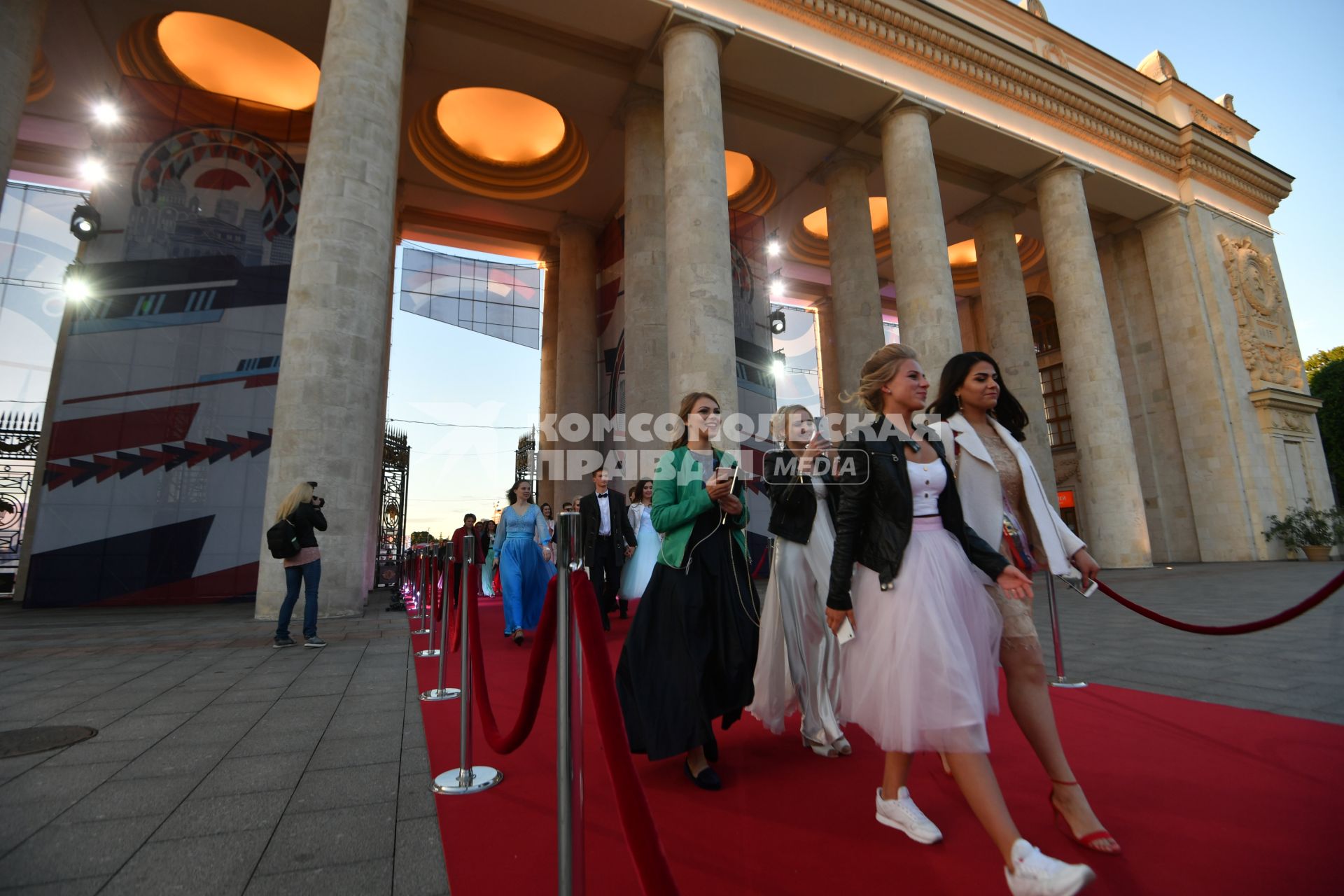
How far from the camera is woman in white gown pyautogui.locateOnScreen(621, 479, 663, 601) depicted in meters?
6.69

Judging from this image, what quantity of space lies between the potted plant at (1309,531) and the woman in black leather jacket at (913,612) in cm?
2127

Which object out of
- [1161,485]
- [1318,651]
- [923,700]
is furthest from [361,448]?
[1161,485]

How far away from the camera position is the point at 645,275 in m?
12.8

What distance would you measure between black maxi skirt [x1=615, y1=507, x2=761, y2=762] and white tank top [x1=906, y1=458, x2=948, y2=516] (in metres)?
1.04

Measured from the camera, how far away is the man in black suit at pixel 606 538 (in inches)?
293

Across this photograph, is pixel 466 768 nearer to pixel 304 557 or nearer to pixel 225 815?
pixel 225 815

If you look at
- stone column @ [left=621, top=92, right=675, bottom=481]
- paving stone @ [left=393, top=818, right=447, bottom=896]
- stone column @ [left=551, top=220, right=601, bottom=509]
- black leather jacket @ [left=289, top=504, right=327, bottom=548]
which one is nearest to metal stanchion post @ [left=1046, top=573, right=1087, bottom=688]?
paving stone @ [left=393, top=818, right=447, bottom=896]

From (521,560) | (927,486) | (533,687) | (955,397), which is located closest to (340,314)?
(521,560)

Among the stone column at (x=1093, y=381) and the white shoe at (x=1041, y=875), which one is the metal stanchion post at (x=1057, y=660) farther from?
the stone column at (x=1093, y=381)

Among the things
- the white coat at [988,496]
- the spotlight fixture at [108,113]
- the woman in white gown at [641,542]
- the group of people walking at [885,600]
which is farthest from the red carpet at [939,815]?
the spotlight fixture at [108,113]

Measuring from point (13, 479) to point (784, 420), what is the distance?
16225mm

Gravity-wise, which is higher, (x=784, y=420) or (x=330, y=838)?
(x=784, y=420)

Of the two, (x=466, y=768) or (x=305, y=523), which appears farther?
(x=305, y=523)

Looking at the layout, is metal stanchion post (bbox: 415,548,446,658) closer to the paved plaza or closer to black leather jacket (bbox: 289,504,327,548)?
the paved plaza
